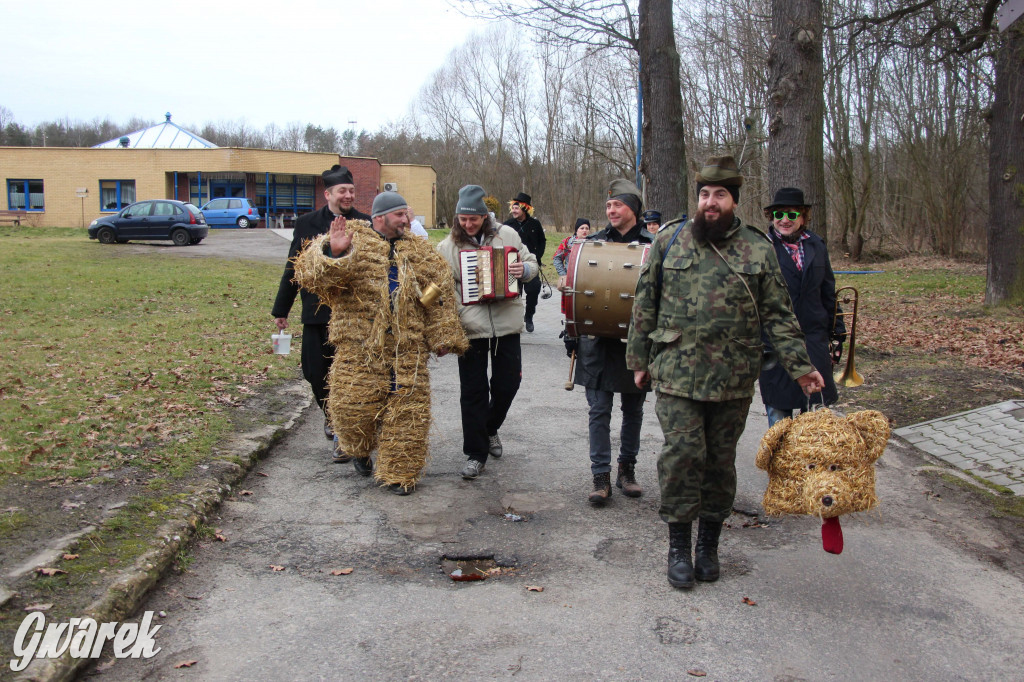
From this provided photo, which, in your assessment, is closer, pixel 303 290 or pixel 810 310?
pixel 810 310

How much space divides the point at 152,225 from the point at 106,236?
174cm

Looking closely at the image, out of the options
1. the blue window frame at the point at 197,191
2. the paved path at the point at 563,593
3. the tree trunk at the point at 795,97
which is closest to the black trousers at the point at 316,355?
the paved path at the point at 563,593

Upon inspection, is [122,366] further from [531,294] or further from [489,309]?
[531,294]

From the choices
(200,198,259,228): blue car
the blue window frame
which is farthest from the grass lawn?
the blue window frame

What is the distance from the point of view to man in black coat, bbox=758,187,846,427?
538 centimetres

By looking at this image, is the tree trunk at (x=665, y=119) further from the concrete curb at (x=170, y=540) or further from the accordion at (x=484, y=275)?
the concrete curb at (x=170, y=540)

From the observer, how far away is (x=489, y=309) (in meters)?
6.11

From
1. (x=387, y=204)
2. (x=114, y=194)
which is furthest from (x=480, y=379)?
(x=114, y=194)

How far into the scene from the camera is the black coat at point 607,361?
5590 mm

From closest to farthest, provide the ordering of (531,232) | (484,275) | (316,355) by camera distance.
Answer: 1. (484,275)
2. (316,355)
3. (531,232)

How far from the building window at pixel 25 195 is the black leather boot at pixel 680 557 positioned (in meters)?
49.3

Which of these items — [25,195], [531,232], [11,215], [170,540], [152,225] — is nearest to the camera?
[170,540]

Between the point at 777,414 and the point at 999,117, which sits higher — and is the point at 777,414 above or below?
below

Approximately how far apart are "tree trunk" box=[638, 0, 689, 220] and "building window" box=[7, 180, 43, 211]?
4153 centimetres
